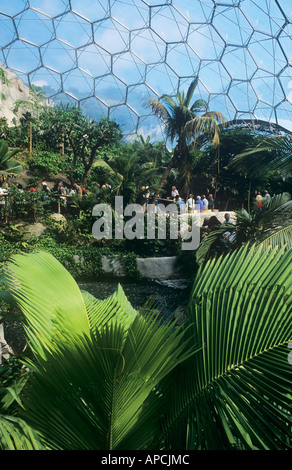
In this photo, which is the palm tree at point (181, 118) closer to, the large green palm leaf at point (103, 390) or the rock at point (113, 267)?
the rock at point (113, 267)

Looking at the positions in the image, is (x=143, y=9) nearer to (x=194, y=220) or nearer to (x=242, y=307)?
(x=194, y=220)

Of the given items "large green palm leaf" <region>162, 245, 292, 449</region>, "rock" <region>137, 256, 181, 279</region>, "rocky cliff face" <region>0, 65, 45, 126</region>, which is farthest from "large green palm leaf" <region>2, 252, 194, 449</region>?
"rocky cliff face" <region>0, 65, 45, 126</region>

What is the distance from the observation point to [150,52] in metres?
28.9

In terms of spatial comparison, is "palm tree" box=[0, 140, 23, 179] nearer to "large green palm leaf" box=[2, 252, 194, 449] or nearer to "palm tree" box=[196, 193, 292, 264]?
"palm tree" box=[196, 193, 292, 264]

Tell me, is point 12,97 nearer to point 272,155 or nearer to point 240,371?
point 272,155

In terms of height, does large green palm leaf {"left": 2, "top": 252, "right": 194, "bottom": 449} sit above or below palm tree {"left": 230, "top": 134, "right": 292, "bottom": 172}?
below

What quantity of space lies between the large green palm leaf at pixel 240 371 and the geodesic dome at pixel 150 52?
25324 millimetres

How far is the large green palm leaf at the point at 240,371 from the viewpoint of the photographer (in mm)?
1006

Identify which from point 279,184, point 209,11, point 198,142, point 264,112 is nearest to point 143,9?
point 209,11

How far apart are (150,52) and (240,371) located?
32095 mm

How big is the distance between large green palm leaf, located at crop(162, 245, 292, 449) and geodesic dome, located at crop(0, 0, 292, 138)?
25.3 m

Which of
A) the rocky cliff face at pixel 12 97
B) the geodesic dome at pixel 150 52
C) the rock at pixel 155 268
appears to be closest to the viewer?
the rock at pixel 155 268

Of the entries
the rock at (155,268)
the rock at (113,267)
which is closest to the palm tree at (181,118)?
the rock at (155,268)

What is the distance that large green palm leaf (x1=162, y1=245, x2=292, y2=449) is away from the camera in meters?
1.01
